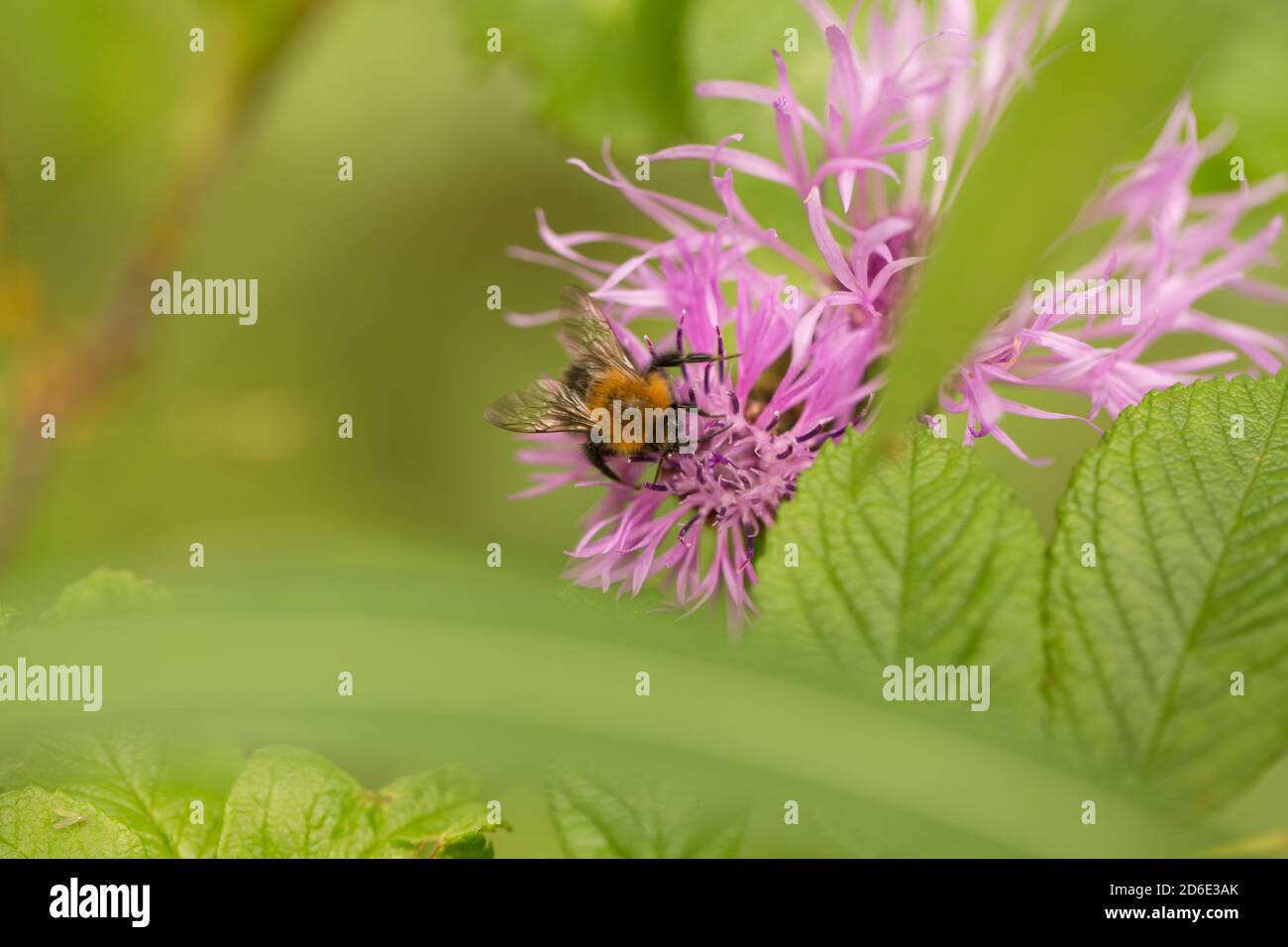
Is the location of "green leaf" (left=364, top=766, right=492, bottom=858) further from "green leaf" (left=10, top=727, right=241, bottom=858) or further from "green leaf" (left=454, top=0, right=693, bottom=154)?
"green leaf" (left=454, top=0, right=693, bottom=154)

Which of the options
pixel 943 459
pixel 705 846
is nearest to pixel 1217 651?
pixel 943 459

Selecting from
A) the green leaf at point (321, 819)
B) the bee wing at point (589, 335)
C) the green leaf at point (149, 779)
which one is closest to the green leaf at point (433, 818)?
the green leaf at point (321, 819)

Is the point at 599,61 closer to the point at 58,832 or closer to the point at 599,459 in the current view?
the point at 599,459

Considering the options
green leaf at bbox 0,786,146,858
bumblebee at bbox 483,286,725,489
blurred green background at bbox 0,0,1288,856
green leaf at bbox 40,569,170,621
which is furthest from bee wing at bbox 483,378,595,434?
green leaf at bbox 0,786,146,858
